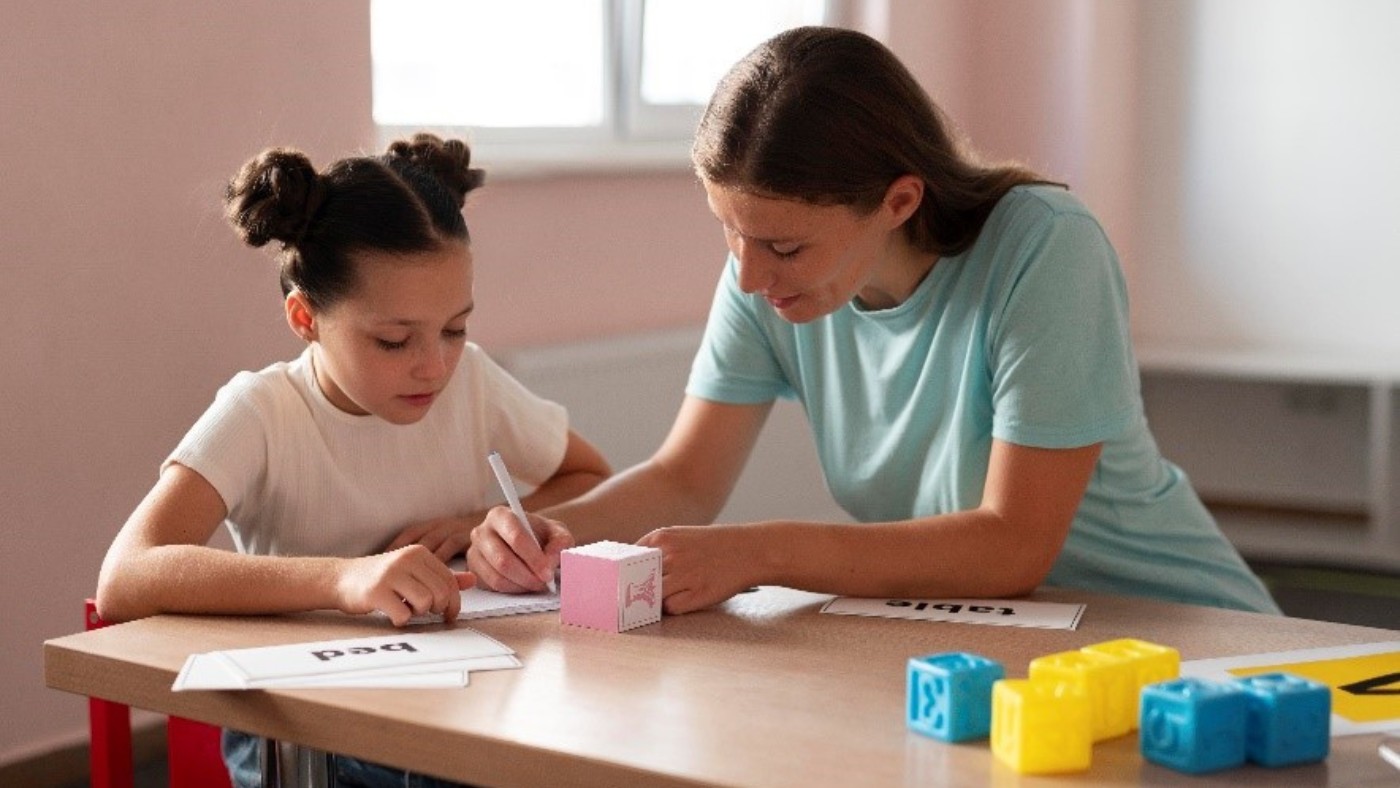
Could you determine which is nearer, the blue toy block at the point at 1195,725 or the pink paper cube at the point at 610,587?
the blue toy block at the point at 1195,725

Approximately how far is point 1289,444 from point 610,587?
3.78m

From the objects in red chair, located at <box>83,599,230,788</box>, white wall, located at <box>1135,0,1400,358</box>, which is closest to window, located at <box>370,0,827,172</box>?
white wall, located at <box>1135,0,1400,358</box>

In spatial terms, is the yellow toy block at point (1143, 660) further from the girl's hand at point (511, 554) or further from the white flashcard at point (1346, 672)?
the girl's hand at point (511, 554)

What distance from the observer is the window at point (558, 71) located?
358 centimetres

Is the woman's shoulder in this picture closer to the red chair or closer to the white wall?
the red chair

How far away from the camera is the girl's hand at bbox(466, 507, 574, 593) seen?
66.6 inches

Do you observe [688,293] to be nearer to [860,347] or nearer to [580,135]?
[580,135]

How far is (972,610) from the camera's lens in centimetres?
163

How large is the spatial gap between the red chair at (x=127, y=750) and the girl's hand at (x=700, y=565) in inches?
17.3

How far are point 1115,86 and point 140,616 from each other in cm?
392

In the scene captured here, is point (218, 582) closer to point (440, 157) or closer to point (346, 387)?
point (346, 387)

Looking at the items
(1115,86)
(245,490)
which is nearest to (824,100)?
(245,490)

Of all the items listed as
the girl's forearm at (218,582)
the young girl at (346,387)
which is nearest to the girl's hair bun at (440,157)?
the young girl at (346,387)

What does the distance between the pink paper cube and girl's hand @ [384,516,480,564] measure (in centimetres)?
32
